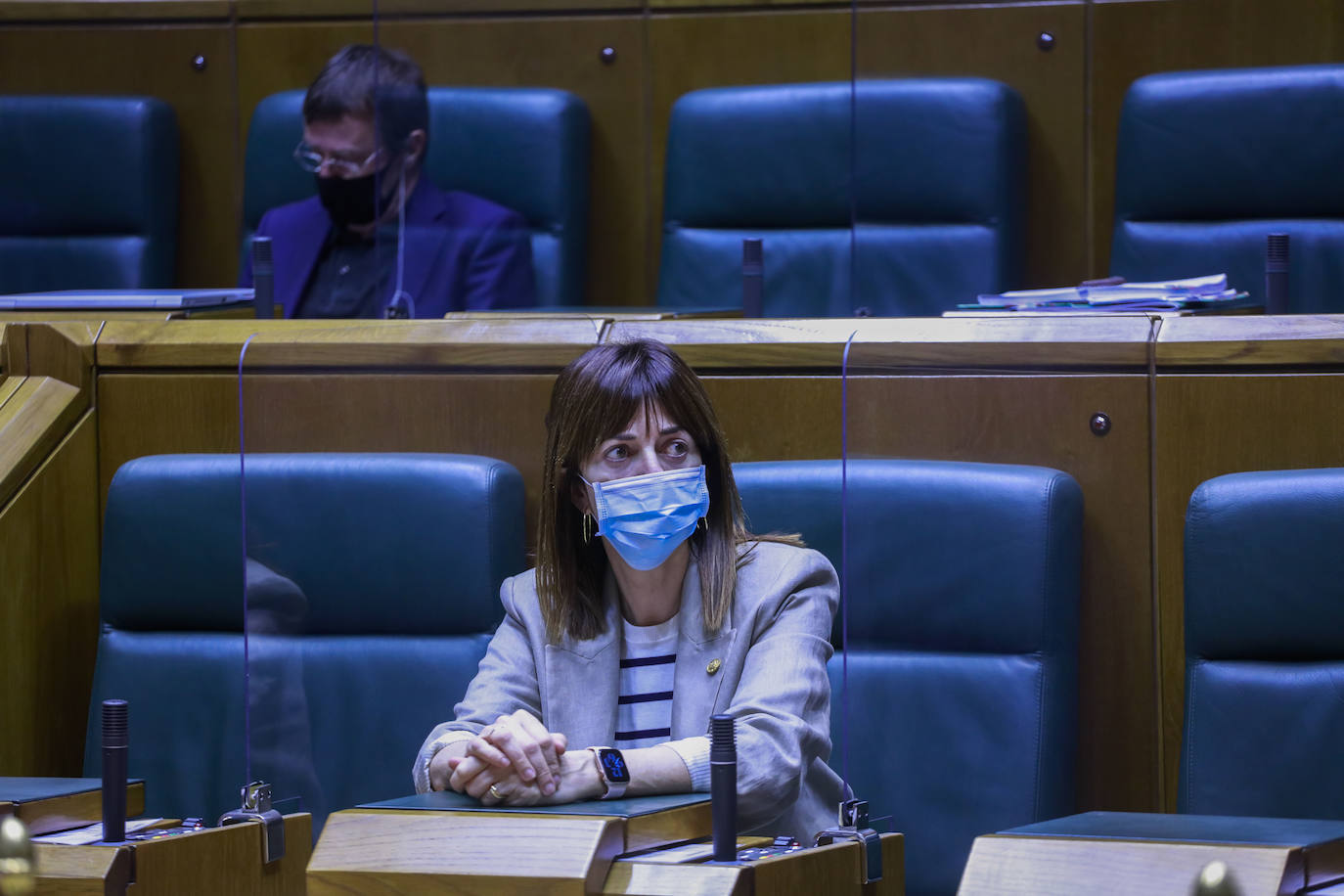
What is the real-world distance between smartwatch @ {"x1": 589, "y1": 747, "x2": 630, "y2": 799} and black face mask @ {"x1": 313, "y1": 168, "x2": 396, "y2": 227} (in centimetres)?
130

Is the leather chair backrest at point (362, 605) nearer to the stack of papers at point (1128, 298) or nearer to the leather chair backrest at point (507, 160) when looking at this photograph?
the stack of papers at point (1128, 298)

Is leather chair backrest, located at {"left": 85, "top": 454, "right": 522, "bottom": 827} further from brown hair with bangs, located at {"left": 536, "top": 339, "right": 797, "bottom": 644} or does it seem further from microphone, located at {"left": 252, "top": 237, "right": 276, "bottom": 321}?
microphone, located at {"left": 252, "top": 237, "right": 276, "bottom": 321}

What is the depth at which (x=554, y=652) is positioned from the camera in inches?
60.1

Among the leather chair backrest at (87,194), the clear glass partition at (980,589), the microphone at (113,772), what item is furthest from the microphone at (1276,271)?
the leather chair backrest at (87,194)

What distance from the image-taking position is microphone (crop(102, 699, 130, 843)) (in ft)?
4.47

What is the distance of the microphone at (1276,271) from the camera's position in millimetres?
2004

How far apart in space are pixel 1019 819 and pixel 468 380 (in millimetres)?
667

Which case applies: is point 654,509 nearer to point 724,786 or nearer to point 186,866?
point 724,786

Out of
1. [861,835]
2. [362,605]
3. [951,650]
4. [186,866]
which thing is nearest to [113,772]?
[186,866]

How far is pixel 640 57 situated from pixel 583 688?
1.61 meters

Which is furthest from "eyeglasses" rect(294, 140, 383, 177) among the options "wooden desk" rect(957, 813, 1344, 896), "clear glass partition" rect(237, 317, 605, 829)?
"wooden desk" rect(957, 813, 1344, 896)

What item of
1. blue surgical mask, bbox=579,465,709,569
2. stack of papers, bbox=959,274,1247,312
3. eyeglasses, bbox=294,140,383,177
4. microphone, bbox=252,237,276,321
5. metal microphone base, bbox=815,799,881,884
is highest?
eyeglasses, bbox=294,140,383,177

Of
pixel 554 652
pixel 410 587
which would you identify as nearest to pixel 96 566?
pixel 410 587

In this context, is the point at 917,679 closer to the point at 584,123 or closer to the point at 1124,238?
the point at 1124,238
